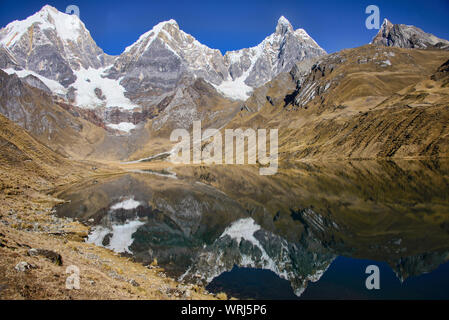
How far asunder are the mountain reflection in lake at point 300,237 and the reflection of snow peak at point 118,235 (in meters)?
0.13

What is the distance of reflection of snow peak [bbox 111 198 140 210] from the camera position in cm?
5354

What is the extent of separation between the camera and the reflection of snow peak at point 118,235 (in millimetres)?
30383

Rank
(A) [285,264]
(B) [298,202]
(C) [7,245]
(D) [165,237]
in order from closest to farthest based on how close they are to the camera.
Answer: (C) [7,245], (A) [285,264], (D) [165,237], (B) [298,202]

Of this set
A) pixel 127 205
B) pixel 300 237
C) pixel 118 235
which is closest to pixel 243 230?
pixel 300 237

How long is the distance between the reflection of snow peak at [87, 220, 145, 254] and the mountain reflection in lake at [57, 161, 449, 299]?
13cm

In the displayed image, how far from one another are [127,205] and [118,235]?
21853mm

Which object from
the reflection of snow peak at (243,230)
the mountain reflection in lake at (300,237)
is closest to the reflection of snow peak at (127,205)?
the mountain reflection in lake at (300,237)

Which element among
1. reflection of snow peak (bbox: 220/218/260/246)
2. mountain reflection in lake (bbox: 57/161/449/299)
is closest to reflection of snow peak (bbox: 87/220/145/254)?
mountain reflection in lake (bbox: 57/161/449/299)

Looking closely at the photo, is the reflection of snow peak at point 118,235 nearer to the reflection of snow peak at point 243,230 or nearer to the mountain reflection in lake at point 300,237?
the mountain reflection in lake at point 300,237

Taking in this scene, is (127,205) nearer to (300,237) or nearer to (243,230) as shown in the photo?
(243,230)

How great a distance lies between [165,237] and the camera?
Answer: 1373 inches
